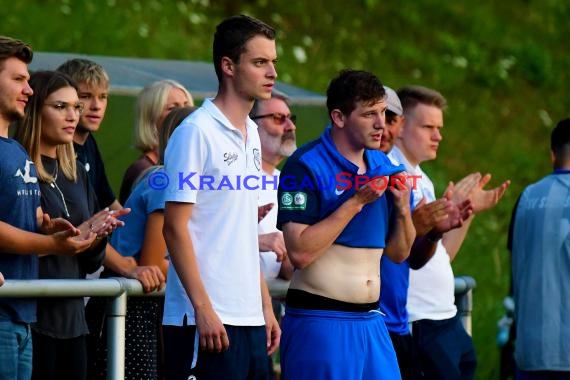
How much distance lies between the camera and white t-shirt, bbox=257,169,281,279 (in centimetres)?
761

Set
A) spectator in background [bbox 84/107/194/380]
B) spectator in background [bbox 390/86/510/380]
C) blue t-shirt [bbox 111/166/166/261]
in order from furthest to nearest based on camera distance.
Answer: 1. spectator in background [bbox 390/86/510/380]
2. blue t-shirt [bbox 111/166/166/261]
3. spectator in background [bbox 84/107/194/380]

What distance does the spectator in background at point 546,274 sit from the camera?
8.19 m

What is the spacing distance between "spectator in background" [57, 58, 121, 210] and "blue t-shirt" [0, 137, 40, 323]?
1322mm

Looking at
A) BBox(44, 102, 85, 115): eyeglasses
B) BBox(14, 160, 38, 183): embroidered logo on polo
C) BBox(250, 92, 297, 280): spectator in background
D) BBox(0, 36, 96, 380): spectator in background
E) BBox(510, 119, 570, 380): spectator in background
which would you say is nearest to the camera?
BBox(0, 36, 96, 380): spectator in background

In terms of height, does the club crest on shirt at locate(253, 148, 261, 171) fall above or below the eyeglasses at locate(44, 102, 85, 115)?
below

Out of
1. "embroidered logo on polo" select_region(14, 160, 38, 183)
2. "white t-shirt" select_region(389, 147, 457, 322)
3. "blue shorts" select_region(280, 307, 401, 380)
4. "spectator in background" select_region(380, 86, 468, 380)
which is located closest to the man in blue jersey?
"blue shorts" select_region(280, 307, 401, 380)

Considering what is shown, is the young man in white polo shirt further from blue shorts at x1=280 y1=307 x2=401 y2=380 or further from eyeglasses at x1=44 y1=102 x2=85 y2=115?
eyeglasses at x1=44 y1=102 x2=85 y2=115

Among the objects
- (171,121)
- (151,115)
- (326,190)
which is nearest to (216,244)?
(326,190)

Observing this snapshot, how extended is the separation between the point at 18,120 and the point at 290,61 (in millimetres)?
10305

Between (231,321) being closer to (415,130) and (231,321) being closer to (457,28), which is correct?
(415,130)

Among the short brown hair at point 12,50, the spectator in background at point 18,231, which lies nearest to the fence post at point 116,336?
the spectator in background at point 18,231

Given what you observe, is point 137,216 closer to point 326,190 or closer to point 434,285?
point 326,190

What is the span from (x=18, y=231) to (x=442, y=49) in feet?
42.9

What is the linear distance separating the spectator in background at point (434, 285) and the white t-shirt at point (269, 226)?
0.74 m
